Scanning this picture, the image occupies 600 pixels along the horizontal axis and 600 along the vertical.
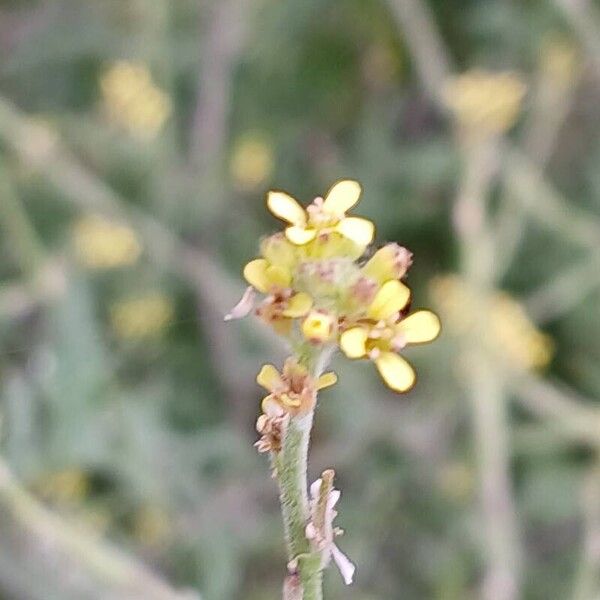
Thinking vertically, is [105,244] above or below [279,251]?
above

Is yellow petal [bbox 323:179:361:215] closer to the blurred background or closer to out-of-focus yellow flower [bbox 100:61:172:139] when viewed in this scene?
the blurred background

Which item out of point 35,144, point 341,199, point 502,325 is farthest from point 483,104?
point 341,199

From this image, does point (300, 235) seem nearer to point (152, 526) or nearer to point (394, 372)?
point (394, 372)

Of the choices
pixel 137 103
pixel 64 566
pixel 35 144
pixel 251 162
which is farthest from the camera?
pixel 251 162

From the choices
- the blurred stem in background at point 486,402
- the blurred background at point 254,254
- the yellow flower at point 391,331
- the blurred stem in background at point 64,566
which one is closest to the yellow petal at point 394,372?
the yellow flower at point 391,331

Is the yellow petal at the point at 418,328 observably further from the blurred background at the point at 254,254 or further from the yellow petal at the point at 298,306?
the blurred background at the point at 254,254

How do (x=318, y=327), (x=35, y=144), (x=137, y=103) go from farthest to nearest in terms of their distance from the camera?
(x=137, y=103)
(x=35, y=144)
(x=318, y=327)

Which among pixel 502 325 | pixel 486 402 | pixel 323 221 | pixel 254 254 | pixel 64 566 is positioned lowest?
pixel 323 221

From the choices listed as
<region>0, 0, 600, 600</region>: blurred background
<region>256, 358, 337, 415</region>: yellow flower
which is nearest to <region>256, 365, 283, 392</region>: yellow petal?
<region>256, 358, 337, 415</region>: yellow flower
